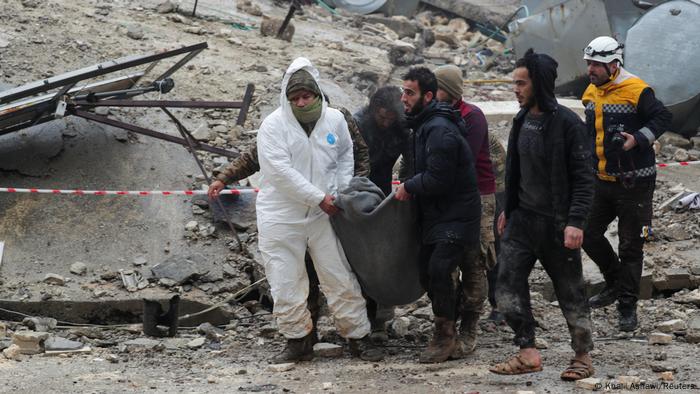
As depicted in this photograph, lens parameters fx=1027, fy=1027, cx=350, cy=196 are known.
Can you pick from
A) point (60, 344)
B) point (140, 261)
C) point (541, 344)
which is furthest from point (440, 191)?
point (140, 261)

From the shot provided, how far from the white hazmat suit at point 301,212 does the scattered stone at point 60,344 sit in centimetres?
141

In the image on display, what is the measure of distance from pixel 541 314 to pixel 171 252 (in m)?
3.09

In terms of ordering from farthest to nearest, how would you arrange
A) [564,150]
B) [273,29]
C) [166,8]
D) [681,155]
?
1. [273,29]
2. [166,8]
3. [681,155]
4. [564,150]

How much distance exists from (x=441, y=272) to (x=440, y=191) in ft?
1.59

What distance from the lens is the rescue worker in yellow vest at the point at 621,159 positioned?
6.51 metres

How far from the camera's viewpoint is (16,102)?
835 cm

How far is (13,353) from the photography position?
248 inches

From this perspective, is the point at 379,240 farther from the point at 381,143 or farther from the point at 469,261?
the point at 381,143

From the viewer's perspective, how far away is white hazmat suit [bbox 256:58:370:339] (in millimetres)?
5984

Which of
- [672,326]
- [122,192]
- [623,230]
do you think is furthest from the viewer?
[122,192]

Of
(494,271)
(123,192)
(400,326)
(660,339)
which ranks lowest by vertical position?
(123,192)

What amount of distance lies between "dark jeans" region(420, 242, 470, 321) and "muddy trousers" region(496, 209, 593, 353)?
1.15 ft

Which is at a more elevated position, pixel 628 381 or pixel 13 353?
pixel 628 381

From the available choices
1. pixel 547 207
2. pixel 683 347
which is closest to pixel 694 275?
pixel 683 347
